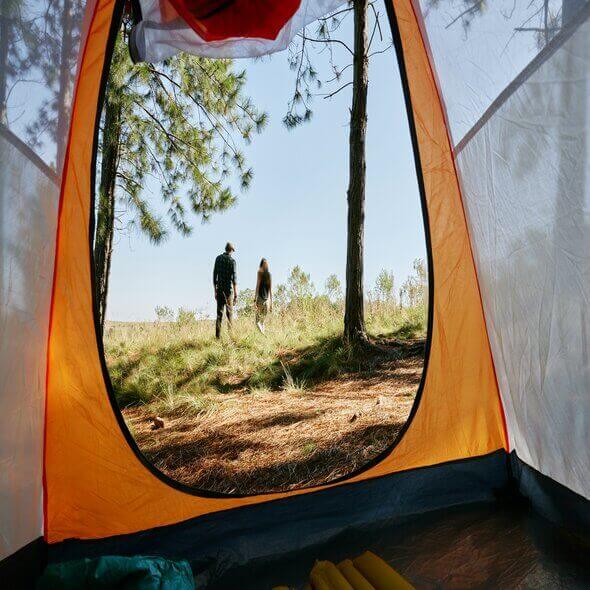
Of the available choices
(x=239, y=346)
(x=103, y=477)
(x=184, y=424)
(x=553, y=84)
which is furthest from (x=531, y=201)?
(x=239, y=346)

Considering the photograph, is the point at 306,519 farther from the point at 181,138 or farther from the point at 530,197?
the point at 181,138

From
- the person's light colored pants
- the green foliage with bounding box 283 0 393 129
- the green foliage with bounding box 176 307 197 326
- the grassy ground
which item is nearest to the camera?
the grassy ground

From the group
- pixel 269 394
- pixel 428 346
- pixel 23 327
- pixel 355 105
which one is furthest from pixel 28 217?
pixel 355 105

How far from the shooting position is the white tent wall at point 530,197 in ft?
3.67

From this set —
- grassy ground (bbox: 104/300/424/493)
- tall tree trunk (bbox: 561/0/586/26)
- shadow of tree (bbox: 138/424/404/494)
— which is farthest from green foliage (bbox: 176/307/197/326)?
tall tree trunk (bbox: 561/0/586/26)

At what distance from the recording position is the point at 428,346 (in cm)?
171

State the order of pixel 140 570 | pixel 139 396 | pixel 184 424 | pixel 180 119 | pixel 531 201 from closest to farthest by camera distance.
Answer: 1. pixel 140 570
2. pixel 531 201
3. pixel 184 424
4. pixel 139 396
5. pixel 180 119

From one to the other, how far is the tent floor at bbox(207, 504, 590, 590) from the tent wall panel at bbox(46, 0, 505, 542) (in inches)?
7.1

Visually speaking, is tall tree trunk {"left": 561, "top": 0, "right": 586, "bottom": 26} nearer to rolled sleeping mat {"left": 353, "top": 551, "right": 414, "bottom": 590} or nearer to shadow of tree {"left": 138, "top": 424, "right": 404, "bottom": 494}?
rolled sleeping mat {"left": 353, "top": 551, "right": 414, "bottom": 590}

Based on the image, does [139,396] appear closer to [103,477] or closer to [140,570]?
[103,477]

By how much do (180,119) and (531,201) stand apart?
4367mm

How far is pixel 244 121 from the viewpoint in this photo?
504 cm

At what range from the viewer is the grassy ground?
2.37 meters

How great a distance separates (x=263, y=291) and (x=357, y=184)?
2.29 meters
